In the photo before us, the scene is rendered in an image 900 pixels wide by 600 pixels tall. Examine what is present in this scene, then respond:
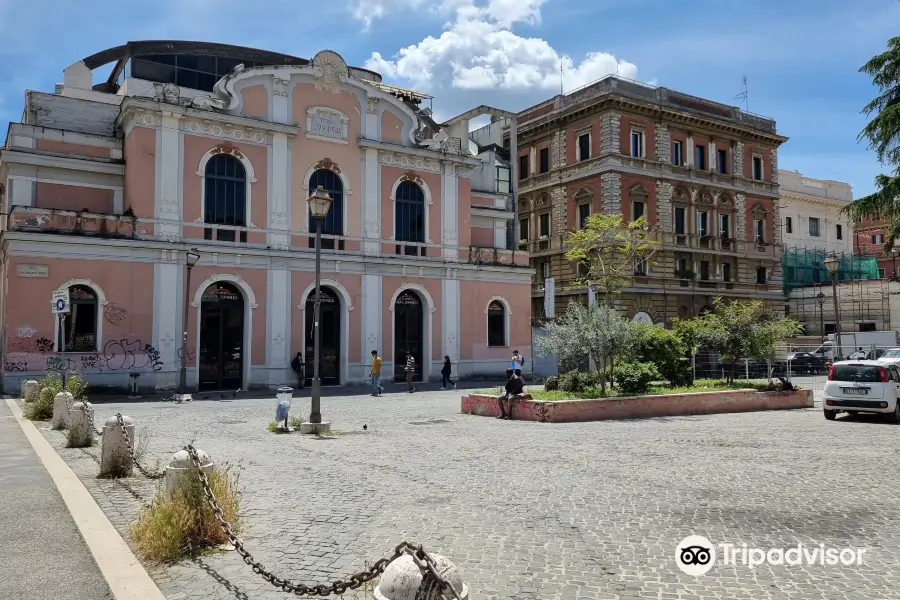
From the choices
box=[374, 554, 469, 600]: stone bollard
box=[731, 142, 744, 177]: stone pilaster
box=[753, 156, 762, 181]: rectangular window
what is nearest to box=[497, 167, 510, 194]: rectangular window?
box=[731, 142, 744, 177]: stone pilaster

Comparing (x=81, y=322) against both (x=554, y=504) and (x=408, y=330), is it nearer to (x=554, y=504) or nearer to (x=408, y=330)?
(x=408, y=330)

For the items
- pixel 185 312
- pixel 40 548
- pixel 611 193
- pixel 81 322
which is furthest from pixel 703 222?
pixel 40 548

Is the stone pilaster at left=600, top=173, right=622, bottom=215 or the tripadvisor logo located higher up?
the stone pilaster at left=600, top=173, right=622, bottom=215

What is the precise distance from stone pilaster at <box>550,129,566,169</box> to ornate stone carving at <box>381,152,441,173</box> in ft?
44.1

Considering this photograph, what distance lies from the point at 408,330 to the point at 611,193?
52.0 ft

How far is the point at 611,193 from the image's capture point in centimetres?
3866

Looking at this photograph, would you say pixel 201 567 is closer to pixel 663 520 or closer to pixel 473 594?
pixel 473 594

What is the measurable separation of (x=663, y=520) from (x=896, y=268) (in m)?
63.2

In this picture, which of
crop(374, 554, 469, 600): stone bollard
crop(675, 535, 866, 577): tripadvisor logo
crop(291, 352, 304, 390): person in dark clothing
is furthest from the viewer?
crop(291, 352, 304, 390): person in dark clothing

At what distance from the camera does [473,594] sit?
5.04m

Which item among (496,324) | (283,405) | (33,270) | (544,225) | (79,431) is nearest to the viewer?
(79,431)

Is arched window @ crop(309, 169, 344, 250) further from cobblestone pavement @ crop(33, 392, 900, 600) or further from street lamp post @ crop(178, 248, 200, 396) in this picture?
cobblestone pavement @ crop(33, 392, 900, 600)

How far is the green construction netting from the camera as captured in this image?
50500mm

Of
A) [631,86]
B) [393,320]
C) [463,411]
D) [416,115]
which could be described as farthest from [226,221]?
[631,86]
